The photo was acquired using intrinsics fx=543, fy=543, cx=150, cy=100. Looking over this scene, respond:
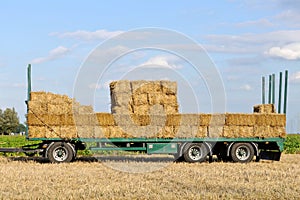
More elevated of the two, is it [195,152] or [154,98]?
[154,98]

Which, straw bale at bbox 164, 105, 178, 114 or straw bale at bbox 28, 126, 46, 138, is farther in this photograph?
straw bale at bbox 164, 105, 178, 114

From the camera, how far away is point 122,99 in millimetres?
20578

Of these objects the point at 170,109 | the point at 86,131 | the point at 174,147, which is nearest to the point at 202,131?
the point at 174,147

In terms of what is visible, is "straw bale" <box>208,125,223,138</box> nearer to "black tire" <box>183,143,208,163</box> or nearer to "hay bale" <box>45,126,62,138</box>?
"black tire" <box>183,143,208,163</box>

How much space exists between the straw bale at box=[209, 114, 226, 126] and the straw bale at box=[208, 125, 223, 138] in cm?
13

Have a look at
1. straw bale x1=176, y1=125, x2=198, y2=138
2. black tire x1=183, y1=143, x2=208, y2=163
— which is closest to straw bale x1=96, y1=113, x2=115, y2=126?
straw bale x1=176, y1=125, x2=198, y2=138

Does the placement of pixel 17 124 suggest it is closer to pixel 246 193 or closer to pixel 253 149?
pixel 253 149

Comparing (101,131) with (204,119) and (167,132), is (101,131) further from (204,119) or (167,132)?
(204,119)

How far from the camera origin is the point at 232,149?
21.0 m

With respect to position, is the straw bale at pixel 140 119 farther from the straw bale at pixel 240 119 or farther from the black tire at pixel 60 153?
the straw bale at pixel 240 119

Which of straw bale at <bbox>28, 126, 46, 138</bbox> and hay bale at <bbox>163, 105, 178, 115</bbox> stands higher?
hay bale at <bbox>163, 105, 178, 115</bbox>

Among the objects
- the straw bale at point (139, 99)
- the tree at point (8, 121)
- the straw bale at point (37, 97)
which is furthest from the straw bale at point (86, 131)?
the tree at point (8, 121)

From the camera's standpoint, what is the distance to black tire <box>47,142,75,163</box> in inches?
792

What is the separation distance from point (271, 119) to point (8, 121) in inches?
3509
